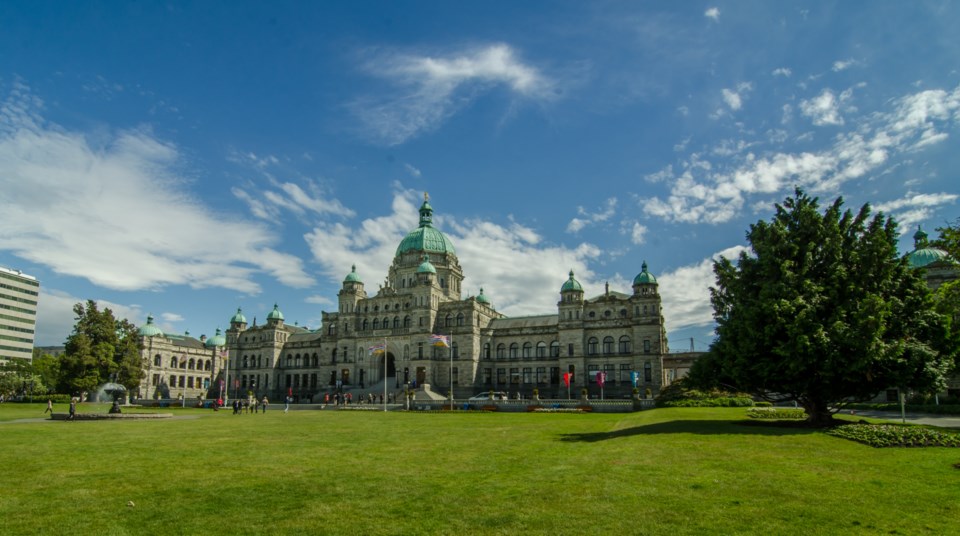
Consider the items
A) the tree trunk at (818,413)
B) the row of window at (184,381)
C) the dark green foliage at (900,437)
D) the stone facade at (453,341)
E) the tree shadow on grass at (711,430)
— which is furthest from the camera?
the row of window at (184,381)

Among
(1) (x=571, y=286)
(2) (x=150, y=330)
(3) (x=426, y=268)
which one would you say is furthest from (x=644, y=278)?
(2) (x=150, y=330)

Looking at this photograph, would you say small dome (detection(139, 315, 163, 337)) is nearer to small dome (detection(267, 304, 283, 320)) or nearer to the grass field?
small dome (detection(267, 304, 283, 320))

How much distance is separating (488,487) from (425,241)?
3108 inches

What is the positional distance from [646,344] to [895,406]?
2788cm

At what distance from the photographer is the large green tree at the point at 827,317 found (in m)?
23.5

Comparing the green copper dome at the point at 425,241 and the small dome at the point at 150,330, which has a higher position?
the green copper dome at the point at 425,241

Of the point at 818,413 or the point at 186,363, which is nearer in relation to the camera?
the point at 818,413

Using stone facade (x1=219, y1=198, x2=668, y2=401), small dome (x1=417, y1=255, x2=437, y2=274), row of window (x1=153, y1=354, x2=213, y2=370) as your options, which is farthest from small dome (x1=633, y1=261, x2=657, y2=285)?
row of window (x1=153, y1=354, x2=213, y2=370)

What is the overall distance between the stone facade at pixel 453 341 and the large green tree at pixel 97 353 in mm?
27325

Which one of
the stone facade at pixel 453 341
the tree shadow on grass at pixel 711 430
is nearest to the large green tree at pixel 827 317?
the tree shadow on grass at pixel 711 430

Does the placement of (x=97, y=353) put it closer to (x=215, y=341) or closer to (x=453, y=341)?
(x=453, y=341)

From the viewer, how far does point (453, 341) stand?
82.3 m

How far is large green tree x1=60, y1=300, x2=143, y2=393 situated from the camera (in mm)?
59500

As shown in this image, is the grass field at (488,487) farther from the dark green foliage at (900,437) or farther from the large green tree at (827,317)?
the large green tree at (827,317)
